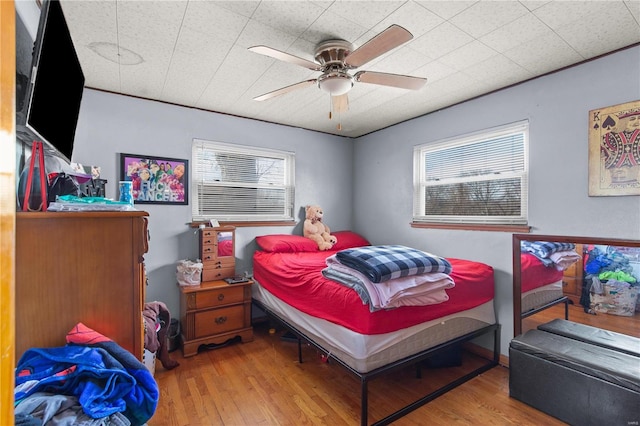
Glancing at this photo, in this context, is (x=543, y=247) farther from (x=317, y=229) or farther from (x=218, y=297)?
(x=218, y=297)

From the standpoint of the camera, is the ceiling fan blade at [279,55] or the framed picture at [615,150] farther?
the framed picture at [615,150]

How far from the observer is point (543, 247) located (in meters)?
2.40

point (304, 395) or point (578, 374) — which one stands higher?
point (578, 374)

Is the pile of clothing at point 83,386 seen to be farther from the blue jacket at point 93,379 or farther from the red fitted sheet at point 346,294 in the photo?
the red fitted sheet at point 346,294

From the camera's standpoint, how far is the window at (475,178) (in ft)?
8.68

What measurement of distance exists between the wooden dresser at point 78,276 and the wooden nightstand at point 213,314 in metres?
1.59

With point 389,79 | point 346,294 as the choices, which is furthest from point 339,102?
point 346,294

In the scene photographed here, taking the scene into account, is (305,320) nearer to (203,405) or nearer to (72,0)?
(203,405)

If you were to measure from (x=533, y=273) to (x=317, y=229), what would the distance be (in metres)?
2.29

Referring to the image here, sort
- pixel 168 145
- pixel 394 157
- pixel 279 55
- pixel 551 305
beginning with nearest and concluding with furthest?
pixel 279 55 < pixel 551 305 < pixel 168 145 < pixel 394 157

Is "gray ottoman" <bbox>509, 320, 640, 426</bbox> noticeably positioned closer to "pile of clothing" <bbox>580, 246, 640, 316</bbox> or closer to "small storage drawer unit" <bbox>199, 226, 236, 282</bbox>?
"pile of clothing" <bbox>580, 246, 640, 316</bbox>

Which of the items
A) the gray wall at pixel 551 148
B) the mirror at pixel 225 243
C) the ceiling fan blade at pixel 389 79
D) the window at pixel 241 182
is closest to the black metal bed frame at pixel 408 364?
the gray wall at pixel 551 148

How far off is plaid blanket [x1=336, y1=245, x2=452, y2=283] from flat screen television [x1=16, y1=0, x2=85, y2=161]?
5.66 ft

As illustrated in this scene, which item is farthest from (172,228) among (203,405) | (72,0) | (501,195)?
(501,195)
